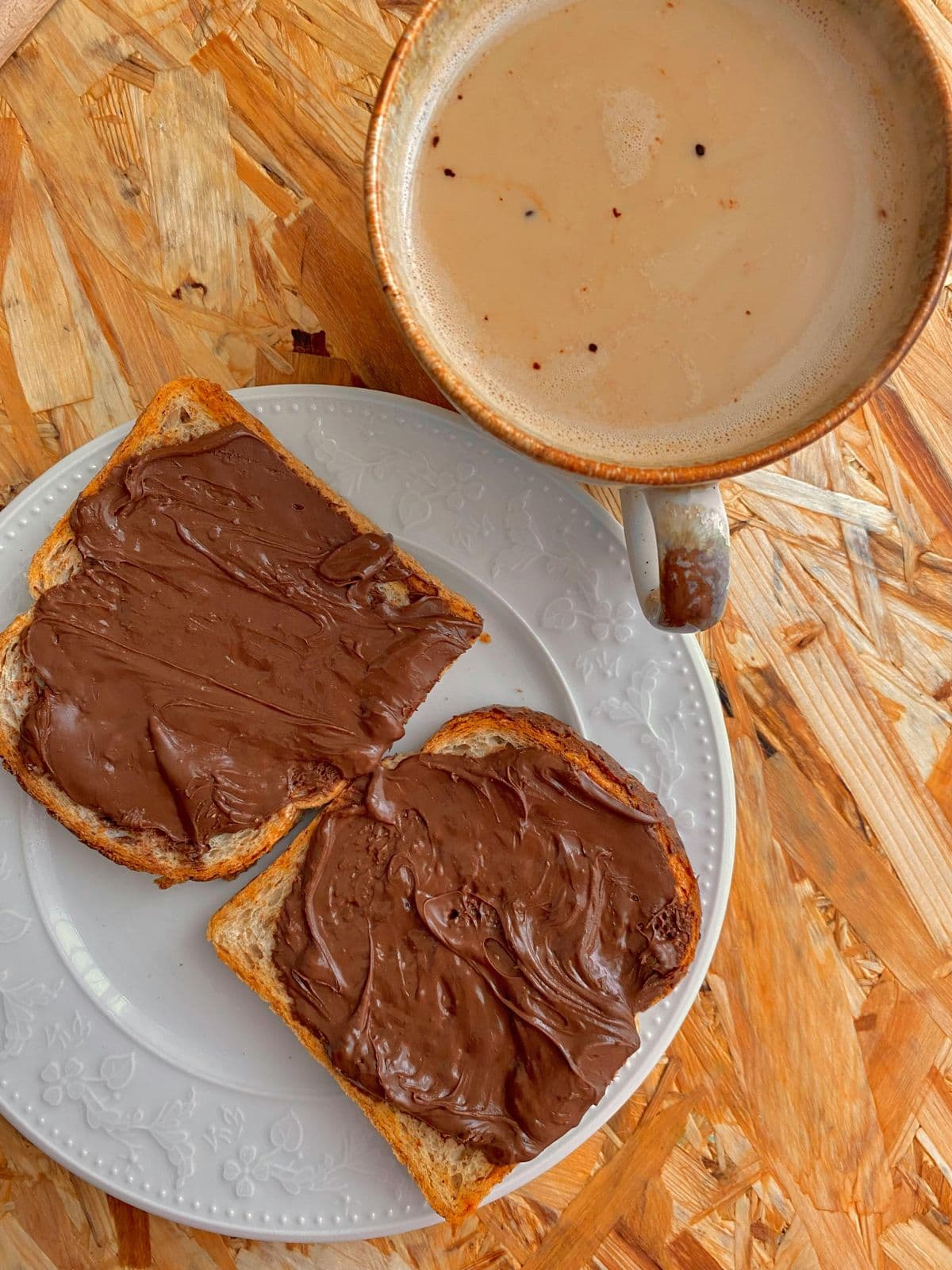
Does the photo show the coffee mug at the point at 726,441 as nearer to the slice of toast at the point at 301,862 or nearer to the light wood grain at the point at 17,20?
the slice of toast at the point at 301,862

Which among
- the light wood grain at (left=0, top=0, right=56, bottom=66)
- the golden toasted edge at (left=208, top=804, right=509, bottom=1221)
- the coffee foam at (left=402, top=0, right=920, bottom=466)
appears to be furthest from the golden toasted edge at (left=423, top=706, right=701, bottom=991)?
the light wood grain at (left=0, top=0, right=56, bottom=66)

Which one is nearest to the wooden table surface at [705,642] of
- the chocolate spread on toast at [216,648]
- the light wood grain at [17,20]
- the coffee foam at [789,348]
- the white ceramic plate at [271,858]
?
the light wood grain at [17,20]

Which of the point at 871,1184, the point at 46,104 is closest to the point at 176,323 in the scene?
the point at 46,104

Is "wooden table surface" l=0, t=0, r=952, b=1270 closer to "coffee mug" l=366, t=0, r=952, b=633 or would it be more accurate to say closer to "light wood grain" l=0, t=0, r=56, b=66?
"light wood grain" l=0, t=0, r=56, b=66

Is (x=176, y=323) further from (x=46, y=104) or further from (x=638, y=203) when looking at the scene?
(x=638, y=203)

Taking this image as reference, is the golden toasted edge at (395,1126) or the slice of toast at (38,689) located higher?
the slice of toast at (38,689)

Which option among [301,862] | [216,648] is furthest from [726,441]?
[301,862]

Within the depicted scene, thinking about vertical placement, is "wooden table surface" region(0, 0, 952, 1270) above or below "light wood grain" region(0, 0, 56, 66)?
below
